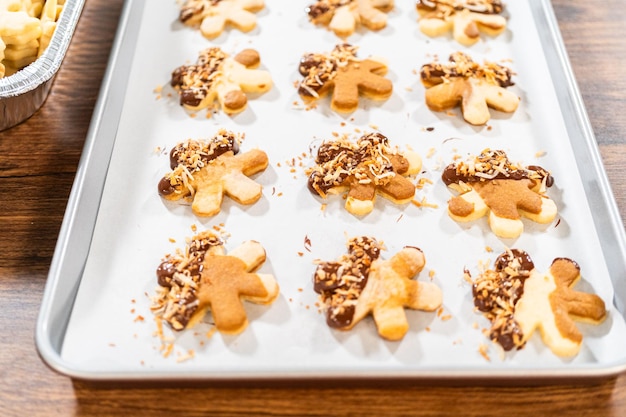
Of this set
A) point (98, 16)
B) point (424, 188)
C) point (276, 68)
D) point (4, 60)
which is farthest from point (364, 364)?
point (98, 16)

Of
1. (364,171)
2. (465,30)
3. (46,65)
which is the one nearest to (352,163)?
(364,171)

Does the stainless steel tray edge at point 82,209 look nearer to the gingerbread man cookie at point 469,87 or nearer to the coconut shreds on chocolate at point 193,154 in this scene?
the coconut shreds on chocolate at point 193,154

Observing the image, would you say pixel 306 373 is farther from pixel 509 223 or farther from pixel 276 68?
pixel 276 68

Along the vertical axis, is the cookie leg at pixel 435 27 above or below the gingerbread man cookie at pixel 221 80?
above

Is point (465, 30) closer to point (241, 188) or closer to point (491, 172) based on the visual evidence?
point (491, 172)

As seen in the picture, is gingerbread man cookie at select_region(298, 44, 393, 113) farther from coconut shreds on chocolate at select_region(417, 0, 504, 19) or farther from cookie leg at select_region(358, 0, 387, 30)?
coconut shreds on chocolate at select_region(417, 0, 504, 19)

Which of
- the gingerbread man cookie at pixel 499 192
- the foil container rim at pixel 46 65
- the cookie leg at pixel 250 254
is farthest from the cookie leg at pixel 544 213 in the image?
the foil container rim at pixel 46 65
